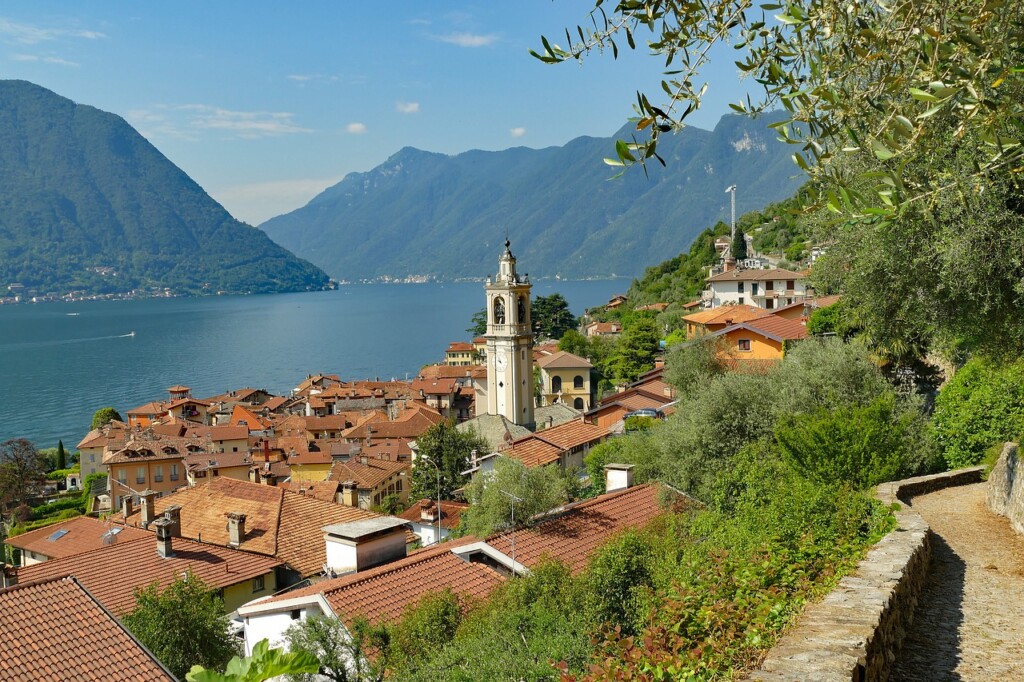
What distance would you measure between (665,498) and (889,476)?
4.27 meters

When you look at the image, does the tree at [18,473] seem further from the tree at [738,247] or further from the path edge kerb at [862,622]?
the tree at [738,247]

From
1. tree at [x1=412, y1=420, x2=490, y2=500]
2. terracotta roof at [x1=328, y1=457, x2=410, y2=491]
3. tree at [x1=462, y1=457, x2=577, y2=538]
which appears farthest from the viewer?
terracotta roof at [x1=328, y1=457, x2=410, y2=491]

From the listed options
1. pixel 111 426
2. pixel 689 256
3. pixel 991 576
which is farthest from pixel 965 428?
pixel 689 256

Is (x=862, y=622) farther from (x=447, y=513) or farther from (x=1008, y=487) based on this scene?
(x=447, y=513)

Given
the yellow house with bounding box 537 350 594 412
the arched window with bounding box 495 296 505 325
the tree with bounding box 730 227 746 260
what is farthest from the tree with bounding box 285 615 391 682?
the tree with bounding box 730 227 746 260

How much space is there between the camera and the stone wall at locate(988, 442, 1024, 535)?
873 cm

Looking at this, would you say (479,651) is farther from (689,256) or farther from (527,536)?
(689,256)

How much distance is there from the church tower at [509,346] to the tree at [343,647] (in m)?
27.7

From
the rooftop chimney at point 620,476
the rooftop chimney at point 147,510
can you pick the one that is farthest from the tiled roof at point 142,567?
the rooftop chimney at point 620,476

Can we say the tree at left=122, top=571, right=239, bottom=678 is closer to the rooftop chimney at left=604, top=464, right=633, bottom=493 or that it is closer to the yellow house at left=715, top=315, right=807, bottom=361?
the rooftop chimney at left=604, top=464, right=633, bottom=493

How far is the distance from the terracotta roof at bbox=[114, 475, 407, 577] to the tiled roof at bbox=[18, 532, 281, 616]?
0.89 metres

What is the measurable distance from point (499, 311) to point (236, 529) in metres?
20.6

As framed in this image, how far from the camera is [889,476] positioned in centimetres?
1070

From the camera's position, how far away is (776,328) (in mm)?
28875
